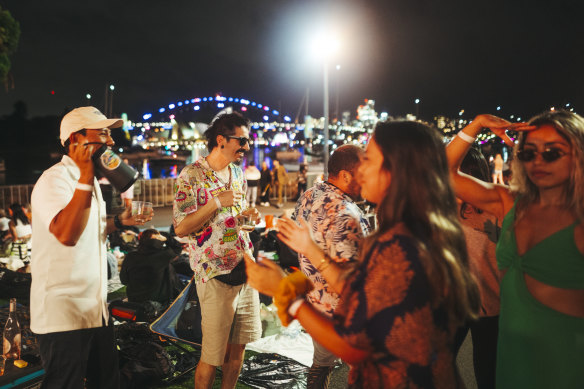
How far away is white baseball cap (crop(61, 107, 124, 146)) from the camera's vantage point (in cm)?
232

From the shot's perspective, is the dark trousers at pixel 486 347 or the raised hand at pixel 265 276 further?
the dark trousers at pixel 486 347

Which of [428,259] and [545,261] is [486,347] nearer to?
[545,261]

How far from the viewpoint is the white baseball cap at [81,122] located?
2.32 meters

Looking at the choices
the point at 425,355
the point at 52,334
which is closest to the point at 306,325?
the point at 425,355

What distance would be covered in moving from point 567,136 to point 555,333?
3.03ft

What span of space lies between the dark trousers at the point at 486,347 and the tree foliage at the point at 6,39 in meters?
20.8

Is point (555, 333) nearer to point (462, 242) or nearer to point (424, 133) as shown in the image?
point (462, 242)

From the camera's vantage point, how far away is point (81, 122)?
2.32 m

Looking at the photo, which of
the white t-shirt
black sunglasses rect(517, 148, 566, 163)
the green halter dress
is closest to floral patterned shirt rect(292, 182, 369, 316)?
the green halter dress

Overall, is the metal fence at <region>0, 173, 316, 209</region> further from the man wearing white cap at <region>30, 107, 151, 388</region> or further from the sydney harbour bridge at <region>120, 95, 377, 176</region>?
the sydney harbour bridge at <region>120, 95, 377, 176</region>

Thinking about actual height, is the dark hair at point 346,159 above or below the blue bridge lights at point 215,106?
below

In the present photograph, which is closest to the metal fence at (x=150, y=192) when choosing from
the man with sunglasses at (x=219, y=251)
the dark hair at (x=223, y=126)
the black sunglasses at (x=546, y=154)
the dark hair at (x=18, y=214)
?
the dark hair at (x=18, y=214)

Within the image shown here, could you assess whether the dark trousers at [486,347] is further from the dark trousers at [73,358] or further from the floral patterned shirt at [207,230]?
the dark trousers at [73,358]

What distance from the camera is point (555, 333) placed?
178 centimetres
